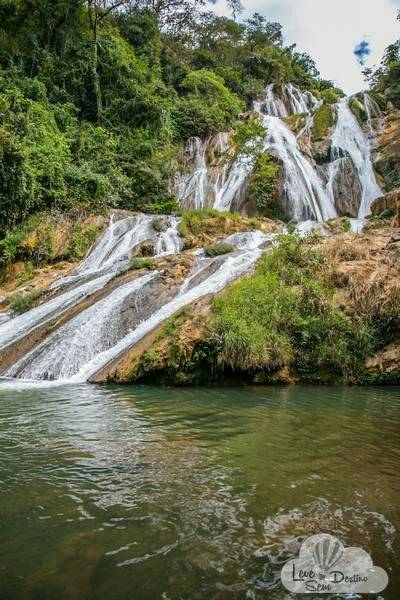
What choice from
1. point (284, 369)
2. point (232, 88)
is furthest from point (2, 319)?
point (232, 88)

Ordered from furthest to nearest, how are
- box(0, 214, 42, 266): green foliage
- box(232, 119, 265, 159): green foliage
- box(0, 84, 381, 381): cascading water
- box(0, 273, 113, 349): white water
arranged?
box(232, 119, 265, 159): green foliage < box(0, 214, 42, 266): green foliage < box(0, 273, 113, 349): white water < box(0, 84, 381, 381): cascading water

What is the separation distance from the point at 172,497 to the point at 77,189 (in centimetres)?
2056

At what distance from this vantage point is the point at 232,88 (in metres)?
38.4

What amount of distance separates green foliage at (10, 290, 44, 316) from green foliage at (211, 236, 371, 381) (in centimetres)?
680

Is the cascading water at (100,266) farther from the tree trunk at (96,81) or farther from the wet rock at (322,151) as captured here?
the wet rock at (322,151)

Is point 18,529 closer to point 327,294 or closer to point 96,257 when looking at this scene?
point 327,294

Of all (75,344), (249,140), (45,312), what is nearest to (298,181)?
(249,140)

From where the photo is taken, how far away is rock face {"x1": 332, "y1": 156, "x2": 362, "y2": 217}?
23.7m

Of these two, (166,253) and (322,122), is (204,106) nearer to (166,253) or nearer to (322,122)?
(322,122)

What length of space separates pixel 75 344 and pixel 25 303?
4374 mm

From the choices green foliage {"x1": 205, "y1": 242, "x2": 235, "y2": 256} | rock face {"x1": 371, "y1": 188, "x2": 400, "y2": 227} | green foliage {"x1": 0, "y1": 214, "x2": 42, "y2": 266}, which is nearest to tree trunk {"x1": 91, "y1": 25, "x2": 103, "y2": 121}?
green foliage {"x1": 0, "y1": 214, "x2": 42, "y2": 266}

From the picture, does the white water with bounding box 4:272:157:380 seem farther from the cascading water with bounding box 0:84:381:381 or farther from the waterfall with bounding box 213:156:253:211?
the waterfall with bounding box 213:156:253:211

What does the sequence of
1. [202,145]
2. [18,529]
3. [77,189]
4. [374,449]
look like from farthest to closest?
[202,145]
[77,189]
[374,449]
[18,529]

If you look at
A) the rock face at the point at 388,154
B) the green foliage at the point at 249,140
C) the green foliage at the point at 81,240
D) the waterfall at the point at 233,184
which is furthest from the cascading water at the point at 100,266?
the rock face at the point at 388,154
